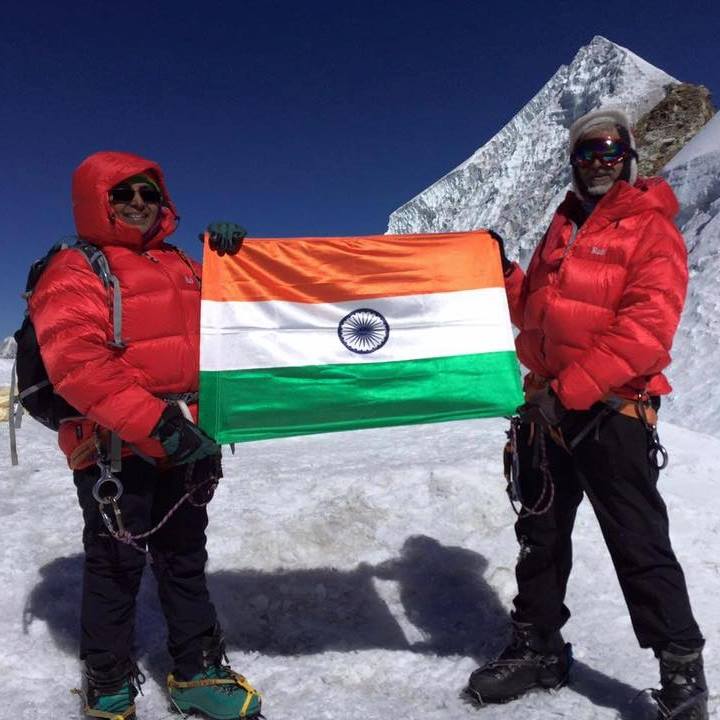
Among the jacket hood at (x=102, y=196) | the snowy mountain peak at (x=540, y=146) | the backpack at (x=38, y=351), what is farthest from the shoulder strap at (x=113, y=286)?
the snowy mountain peak at (x=540, y=146)

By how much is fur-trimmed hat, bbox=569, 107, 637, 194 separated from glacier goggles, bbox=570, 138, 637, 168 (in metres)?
Answer: 0.03

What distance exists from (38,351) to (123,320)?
35 centimetres

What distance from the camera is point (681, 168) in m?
14.2

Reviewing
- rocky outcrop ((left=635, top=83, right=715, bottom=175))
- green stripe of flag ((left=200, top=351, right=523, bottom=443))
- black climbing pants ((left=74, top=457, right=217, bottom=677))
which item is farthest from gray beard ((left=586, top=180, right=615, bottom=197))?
rocky outcrop ((left=635, top=83, right=715, bottom=175))

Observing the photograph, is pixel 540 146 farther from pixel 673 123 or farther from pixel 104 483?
pixel 104 483

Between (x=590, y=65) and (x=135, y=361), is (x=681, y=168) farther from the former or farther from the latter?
(x=590, y=65)

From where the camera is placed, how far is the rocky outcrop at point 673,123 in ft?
123

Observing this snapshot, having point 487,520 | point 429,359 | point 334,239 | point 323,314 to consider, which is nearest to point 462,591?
point 487,520

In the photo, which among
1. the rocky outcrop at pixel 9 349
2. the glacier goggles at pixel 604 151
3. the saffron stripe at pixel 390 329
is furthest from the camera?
the rocky outcrop at pixel 9 349

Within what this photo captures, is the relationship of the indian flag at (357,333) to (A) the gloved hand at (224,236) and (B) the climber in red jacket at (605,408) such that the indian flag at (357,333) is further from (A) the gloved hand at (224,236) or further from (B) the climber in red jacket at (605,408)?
(B) the climber in red jacket at (605,408)

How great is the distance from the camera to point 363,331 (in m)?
3.37

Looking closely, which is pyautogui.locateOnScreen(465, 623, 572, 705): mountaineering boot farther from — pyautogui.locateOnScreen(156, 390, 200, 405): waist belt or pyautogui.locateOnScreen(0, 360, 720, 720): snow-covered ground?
pyautogui.locateOnScreen(156, 390, 200, 405): waist belt

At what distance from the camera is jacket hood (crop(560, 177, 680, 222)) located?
275 cm

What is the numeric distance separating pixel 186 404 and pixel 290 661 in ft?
4.84
